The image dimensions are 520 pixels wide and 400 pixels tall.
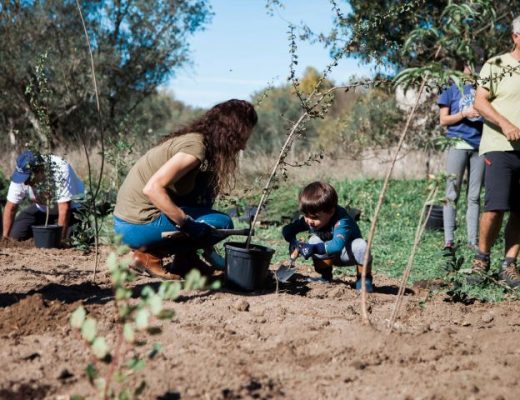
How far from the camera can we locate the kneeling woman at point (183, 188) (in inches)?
138

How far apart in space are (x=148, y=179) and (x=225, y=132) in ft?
1.99

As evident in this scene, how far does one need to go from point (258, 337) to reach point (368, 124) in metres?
9.39

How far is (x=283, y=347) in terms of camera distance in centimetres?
257

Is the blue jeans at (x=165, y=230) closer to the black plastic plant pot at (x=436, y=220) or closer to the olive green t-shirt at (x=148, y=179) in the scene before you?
the olive green t-shirt at (x=148, y=179)

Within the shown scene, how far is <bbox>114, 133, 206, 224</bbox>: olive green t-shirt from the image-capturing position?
3.57 metres

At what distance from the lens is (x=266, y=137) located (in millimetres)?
31219

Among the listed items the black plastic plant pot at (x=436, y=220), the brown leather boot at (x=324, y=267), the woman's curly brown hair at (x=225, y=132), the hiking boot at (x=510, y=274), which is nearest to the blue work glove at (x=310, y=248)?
the brown leather boot at (x=324, y=267)

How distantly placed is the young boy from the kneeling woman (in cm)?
51

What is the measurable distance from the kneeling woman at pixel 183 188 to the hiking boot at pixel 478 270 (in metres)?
1.72

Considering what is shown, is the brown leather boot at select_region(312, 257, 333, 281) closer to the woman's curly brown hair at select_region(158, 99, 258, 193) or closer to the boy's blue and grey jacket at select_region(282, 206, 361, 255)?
the boy's blue and grey jacket at select_region(282, 206, 361, 255)

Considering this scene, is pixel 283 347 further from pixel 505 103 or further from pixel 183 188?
pixel 505 103

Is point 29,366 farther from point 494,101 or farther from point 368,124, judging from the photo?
point 368,124

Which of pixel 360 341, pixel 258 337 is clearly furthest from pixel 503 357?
pixel 258 337

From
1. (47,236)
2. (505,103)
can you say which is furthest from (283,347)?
(47,236)
